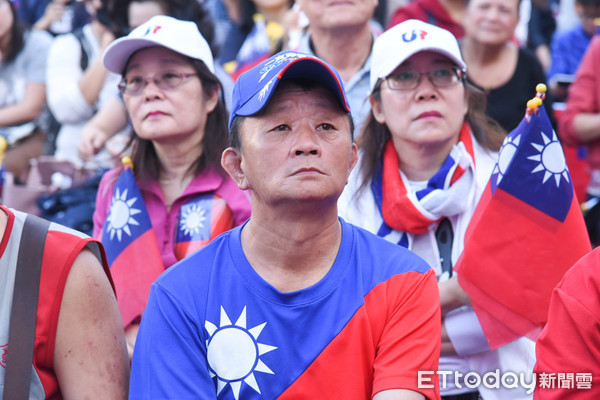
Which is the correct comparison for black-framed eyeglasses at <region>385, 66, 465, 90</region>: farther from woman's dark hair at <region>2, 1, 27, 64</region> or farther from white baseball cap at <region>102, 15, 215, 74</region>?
woman's dark hair at <region>2, 1, 27, 64</region>

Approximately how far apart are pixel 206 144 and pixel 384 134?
79 cm

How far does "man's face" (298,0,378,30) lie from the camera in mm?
4273

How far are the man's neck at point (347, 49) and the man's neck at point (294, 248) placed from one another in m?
2.10

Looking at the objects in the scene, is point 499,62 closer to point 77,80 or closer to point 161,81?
point 161,81

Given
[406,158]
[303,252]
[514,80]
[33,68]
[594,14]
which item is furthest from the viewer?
[594,14]

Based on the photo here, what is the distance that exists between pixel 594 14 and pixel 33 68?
14.9ft

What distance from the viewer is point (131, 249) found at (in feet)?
11.2

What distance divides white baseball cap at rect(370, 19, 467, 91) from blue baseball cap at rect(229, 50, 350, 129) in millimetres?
1035

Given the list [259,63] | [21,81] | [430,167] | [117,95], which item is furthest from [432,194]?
[21,81]

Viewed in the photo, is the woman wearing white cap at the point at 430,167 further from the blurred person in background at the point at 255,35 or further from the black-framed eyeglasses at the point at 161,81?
the blurred person in background at the point at 255,35

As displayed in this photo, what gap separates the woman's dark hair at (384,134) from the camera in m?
3.50

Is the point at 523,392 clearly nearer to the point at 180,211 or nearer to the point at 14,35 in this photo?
the point at 180,211

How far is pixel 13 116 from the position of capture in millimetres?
6141

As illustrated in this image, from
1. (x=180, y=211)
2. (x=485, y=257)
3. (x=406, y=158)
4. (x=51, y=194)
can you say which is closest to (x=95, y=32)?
(x=51, y=194)
